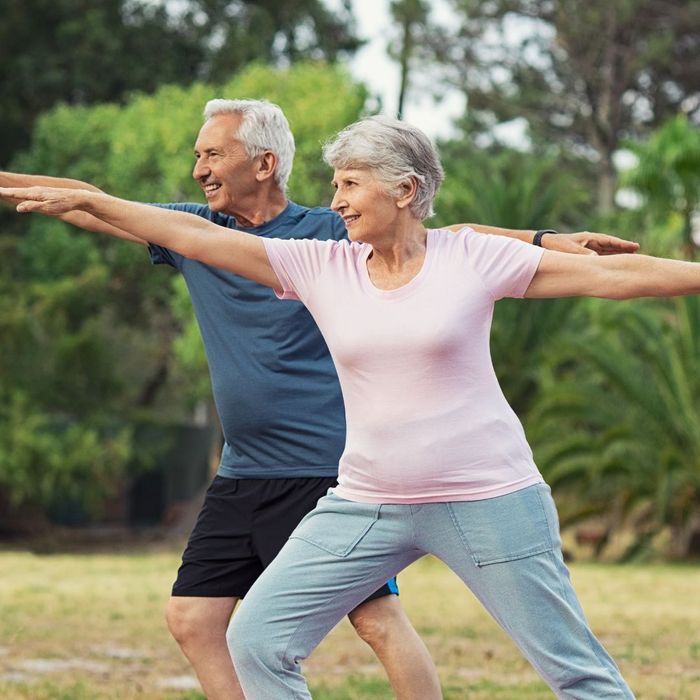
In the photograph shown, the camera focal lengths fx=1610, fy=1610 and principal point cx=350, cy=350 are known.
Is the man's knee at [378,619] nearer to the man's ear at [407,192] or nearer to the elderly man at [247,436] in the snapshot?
the elderly man at [247,436]

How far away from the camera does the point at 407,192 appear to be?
4.26 meters

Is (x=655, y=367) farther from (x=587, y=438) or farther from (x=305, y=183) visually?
(x=305, y=183)

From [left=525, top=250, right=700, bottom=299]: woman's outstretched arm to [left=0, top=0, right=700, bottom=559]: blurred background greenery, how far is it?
16419mm

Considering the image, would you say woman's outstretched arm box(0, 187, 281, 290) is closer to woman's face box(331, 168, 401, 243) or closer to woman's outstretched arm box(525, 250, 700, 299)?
woman's face box(331, 168, 401, 243)

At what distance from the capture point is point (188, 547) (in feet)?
17.0

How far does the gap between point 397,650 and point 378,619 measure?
0.11 m

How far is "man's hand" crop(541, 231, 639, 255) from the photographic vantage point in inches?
177

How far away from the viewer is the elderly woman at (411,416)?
4031mm

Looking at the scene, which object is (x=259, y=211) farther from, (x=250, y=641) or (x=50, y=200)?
(x=250, y=641)

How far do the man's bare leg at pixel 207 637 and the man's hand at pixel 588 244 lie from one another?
1.50 meters

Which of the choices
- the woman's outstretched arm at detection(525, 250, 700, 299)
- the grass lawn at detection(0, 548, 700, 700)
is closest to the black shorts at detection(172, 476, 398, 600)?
the woman's outstretched arm at detection(525, 250, 700, 299)

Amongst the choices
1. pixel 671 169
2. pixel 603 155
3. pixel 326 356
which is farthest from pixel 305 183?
pixel 326 356

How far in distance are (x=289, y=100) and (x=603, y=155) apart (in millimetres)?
15824

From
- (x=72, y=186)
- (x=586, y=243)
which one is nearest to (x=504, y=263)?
(x=586, y=243)
